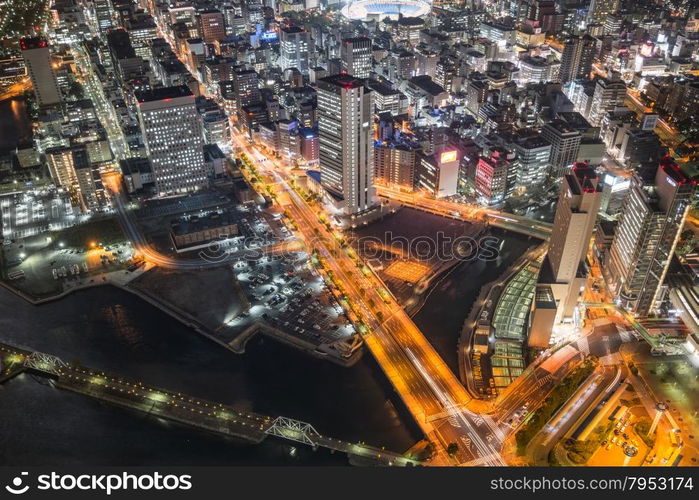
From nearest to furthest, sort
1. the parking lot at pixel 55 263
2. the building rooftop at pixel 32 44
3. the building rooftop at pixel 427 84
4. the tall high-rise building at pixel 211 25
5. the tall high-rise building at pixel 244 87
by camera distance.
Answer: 1. the parking lot at pixel 55 263
2. the building rooftop at pixel 32 44
3. the tall high-rise building at pixel 244 87
4. the building rooftop at pixel 427 84
5. the tall high-rise building at pixel 211 25

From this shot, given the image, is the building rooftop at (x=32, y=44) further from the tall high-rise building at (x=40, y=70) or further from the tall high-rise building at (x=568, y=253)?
the tall high-rise building at (x=568, y=253)

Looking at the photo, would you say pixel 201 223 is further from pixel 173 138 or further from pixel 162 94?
pixel 162 94

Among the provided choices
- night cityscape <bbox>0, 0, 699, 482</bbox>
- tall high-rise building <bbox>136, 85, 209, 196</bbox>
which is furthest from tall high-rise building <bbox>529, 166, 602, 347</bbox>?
tall high-rise building <bbox>136, 85, 209, 196</bbox>

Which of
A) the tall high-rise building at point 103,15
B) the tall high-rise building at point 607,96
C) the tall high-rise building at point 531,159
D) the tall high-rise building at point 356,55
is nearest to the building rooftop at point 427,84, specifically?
the tall high-rise building at point 356,55

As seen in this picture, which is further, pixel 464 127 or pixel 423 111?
pixel 423 111

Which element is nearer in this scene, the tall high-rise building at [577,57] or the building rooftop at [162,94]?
the building rooftop at [162,94]

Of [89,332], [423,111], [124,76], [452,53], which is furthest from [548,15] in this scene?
[89,332]

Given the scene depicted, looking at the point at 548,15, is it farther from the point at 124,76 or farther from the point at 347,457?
the point at 347,457
